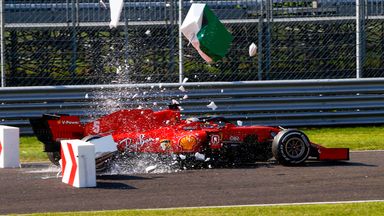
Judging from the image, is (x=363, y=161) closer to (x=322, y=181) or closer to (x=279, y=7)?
(x=322, y=181)

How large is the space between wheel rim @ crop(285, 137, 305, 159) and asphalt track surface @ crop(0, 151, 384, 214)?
20 centimetres

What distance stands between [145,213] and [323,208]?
1.83m

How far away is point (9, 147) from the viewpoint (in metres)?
15.0

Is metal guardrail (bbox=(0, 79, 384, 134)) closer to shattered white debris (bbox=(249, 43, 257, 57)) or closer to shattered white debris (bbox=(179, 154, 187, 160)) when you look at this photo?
shattered white debris (bbox=(249, 43, 257, 57))

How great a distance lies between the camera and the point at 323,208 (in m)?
10.7

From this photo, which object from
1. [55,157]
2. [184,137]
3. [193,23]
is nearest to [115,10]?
[193,23]

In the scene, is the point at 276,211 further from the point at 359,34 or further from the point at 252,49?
the point at 359,34

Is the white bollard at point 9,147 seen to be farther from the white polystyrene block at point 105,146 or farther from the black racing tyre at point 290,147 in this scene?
the black racing tyre at point 290,147

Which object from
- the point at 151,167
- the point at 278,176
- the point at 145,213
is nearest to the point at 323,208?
the point at 145,213

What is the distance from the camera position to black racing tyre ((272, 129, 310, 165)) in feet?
47.1

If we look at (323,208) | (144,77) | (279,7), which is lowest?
(323,208)

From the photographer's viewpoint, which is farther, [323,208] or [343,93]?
[343,93]

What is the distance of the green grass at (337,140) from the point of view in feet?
55.0

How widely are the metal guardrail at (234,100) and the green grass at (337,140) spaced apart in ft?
1.02
